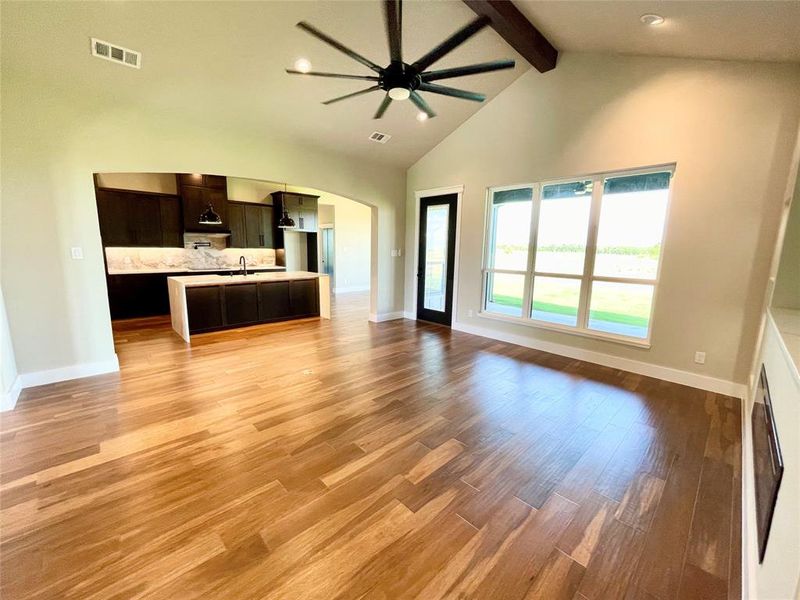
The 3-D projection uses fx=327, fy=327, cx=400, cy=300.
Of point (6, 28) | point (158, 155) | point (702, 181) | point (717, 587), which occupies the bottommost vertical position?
point (717, 587)

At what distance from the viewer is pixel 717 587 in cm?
143

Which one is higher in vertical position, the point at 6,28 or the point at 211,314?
the point at 6,28

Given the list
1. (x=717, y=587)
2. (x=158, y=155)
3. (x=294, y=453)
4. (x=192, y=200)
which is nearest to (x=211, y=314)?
(x=158, y=155)

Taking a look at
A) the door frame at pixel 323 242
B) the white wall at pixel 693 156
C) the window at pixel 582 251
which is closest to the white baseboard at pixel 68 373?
the window at pixel 582 251

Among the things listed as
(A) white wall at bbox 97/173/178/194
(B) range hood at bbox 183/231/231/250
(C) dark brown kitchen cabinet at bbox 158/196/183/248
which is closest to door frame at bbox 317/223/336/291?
(B) range hood at bbox 183/231/231/250

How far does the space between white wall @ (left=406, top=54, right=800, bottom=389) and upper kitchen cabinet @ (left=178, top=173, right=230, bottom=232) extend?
6.20 meters

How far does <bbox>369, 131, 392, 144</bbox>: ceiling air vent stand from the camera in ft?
16.0

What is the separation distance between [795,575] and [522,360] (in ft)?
Answer: 11.1

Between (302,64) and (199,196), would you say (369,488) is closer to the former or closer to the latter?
(302,64)

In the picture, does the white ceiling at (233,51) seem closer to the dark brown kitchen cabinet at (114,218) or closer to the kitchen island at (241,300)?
the kitchen island at (241,300)

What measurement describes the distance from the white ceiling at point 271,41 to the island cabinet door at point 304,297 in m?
2.95

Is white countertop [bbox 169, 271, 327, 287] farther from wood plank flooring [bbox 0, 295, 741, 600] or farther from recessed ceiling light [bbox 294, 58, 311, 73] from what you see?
recessed ceiling light [bbox 294, 58, 311, 73]

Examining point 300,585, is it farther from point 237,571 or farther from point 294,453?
point 294,453

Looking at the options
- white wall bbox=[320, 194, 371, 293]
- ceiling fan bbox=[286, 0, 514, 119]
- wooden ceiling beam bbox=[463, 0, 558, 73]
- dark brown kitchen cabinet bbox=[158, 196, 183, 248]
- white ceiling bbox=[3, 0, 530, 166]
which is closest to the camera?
ceiling fan bbox=[286, 0, 514, 119]
